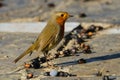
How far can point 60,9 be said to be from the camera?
10.2m

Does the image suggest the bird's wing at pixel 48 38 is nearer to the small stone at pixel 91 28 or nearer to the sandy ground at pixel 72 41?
the sandy ground at pixel 72 41

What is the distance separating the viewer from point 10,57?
22.3ft

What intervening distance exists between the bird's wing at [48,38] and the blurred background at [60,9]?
2476 mm

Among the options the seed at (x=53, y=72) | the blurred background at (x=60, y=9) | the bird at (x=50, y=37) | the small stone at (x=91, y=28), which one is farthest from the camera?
the blurred background at (x=60, y=9)

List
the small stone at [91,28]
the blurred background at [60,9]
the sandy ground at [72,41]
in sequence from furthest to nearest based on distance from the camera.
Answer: the blurred background at [60,9] → the small stone at [91,28] → the sandy ground at [72,41]

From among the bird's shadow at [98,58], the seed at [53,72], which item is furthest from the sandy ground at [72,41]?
the seed at [53,72]

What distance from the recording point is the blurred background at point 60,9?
9.34 meters

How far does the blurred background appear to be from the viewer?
9344 mm

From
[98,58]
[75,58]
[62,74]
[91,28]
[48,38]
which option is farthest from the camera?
[91,28]

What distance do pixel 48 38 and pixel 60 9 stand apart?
3872 millimetres

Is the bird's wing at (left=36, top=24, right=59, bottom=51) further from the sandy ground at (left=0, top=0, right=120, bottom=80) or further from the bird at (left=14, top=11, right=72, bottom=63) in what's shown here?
the sandy ground at (left=0, top=0, right=120, bottom=80)

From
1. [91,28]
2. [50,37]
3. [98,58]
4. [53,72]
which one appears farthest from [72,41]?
[53,72]

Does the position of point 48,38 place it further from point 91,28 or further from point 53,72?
point 91,28

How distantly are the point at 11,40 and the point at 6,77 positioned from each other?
207cm
